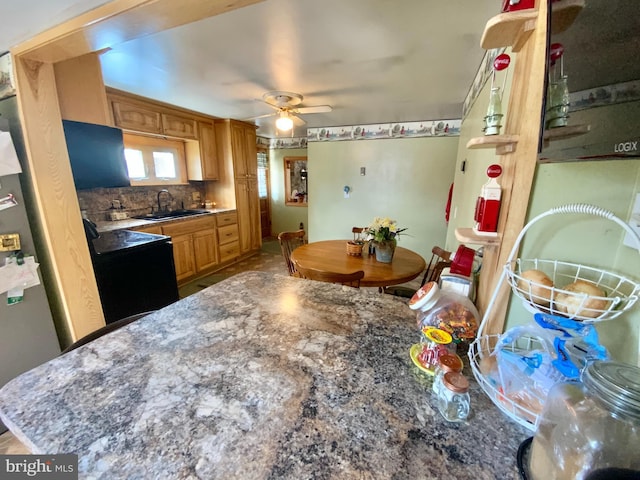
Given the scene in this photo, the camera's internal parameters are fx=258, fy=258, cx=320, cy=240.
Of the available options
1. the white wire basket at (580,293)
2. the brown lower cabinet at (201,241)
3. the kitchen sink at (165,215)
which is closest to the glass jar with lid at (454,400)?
the white wire basket at (580,293)

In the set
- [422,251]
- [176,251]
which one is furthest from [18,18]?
[422,251]

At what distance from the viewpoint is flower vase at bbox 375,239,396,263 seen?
2248 millimetres

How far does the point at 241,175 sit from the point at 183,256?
1.72m

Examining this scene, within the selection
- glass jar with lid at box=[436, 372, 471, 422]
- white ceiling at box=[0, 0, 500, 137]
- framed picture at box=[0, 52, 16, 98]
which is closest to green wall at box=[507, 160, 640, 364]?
glass jar with lid at box=[436, 372, 471, 422]

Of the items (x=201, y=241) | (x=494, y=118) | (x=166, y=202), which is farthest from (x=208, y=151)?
(x=494, y=118)

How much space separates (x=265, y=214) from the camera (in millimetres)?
6387

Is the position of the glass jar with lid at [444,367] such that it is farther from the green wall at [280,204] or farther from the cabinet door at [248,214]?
the green wall at [280,204]

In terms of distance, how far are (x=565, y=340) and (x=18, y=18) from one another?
2.27 meters

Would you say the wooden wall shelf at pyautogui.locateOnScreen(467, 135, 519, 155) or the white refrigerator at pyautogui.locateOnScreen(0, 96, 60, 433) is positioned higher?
the wooden wall shelf at pyautogui.locateOnScreen(467, 135, 519, 155)

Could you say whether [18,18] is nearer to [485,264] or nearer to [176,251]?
[485,264]

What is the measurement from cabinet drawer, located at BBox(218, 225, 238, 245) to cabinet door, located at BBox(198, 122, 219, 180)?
0.85 meters

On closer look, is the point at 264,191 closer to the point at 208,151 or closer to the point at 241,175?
the point at 241,175

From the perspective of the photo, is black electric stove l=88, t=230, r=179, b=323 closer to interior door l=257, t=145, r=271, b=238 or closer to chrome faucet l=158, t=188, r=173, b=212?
chrome faucet l=158, t=188, r=173, b=212

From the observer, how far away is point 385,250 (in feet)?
7.39
